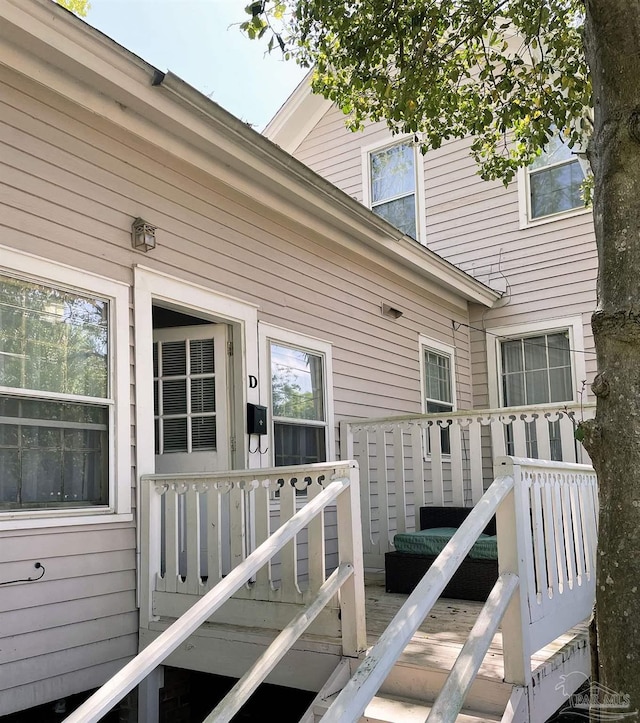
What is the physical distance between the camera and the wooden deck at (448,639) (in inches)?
125

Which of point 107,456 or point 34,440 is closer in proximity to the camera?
point 34,440

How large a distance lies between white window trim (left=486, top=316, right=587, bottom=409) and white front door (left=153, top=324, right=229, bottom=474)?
13.3 feet

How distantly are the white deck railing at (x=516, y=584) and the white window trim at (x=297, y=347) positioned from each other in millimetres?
2190

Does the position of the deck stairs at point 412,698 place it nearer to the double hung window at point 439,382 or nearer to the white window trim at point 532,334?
the double hung window at point 439,382

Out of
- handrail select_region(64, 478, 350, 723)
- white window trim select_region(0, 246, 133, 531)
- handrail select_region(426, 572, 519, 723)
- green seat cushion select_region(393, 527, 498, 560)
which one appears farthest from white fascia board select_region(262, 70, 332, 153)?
handrail select_region(426, 572, 519, 723)

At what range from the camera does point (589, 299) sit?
7.98 meters

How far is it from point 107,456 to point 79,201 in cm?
144

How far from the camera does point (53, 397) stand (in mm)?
3693

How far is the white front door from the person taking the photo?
500cm

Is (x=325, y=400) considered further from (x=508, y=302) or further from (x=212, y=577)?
(x=508, y=302)

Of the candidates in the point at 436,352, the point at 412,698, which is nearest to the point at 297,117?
the point at 436,352

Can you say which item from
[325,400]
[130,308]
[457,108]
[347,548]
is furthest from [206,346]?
[457,108]

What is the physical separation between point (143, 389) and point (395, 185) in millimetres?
6195

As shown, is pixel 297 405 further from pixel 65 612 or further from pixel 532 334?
pixel 532 334
